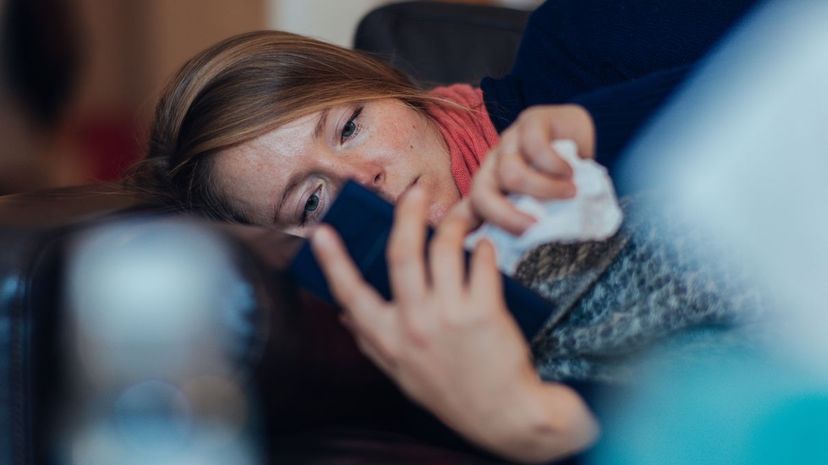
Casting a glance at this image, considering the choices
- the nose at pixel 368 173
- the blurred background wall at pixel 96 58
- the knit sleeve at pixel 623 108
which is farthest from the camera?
the blurred background wall at pixel 96 58

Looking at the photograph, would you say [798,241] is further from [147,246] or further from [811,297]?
[147,246]

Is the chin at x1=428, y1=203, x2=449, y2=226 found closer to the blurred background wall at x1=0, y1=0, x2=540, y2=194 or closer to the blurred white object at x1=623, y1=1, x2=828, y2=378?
the blurred white object at x1=623, y1=1, x2=828, y2=378

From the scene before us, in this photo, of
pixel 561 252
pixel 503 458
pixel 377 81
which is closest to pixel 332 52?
pixel 377 81

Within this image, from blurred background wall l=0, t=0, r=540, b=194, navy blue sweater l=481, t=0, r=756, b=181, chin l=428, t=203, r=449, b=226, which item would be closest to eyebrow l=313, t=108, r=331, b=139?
chin l=428, t=203, r=449, b=226

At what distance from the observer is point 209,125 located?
1070 mm

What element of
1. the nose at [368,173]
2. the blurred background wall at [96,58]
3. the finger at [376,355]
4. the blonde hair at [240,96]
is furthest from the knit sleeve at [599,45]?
the blurred background wall at [96,58]

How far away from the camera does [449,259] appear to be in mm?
623

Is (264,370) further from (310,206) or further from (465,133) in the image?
(465,133)

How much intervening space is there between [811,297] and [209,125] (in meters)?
0.66

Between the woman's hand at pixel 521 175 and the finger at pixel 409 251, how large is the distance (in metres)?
0.05

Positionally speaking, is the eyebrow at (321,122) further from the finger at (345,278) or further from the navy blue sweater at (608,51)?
the finger at (345,278)

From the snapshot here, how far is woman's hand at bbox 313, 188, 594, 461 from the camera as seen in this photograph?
2.01 feet

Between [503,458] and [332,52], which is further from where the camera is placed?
[332,52]

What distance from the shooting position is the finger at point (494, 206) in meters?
0.66
